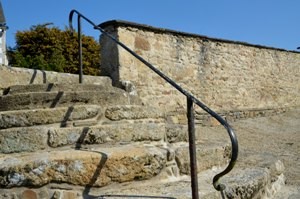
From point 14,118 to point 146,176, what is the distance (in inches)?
44.4

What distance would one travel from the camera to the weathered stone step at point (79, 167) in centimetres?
243

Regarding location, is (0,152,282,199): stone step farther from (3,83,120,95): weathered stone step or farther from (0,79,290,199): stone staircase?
(3,83,120,95): weathered stone step

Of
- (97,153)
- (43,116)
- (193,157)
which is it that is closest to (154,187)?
(97,153)

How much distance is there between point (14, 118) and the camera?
2.87m

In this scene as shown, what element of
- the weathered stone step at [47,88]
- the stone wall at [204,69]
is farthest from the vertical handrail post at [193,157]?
the stone wall at [204,69]

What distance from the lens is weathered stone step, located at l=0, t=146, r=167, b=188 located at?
2426 millimetres

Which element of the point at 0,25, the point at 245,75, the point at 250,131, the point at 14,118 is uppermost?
the point at 0,25

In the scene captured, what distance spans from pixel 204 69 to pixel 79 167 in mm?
5509

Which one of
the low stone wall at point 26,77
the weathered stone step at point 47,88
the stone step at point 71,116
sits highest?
the low stone wall at point 26,77

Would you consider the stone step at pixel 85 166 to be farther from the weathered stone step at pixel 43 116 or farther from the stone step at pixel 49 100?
the stone step at pixel 49 100

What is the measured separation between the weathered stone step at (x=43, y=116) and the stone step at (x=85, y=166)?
11.0 inches

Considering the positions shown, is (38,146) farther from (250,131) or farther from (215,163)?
(250,131)

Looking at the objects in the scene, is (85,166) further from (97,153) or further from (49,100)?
(49,100)

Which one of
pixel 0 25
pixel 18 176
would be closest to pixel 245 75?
pixel 18 176
